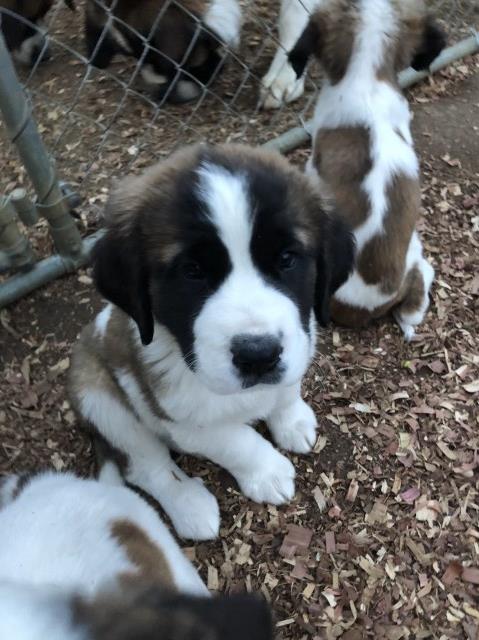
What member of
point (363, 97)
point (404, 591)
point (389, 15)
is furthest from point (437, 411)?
point (389, 15)

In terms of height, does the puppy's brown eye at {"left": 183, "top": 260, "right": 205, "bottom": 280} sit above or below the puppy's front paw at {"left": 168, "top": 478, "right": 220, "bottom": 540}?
above

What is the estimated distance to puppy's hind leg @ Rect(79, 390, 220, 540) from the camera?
2605mm

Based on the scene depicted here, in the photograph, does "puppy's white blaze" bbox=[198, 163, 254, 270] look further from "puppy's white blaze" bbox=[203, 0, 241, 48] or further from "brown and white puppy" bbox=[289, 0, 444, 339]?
"puppy's white blaze" bbox=[203, 0, 241, 48]

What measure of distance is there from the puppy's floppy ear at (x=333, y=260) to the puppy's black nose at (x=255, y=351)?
0.43 m

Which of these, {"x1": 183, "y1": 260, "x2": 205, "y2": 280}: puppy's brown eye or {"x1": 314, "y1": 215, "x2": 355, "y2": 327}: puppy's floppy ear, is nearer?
{"x1": 183, "y1": 260, "x2": 205, "y2": 280}: puppy's brown eye

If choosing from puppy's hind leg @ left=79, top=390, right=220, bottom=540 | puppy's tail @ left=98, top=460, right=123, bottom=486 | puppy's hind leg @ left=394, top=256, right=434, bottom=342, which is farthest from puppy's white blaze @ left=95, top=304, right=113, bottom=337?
puppy's hind leg @ left=394, top=256, right=434, bottom=342

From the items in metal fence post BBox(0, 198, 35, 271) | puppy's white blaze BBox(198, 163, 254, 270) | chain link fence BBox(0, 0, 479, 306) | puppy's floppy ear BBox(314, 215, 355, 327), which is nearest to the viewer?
puppy's white blaze BBox(198, 163, 254, 270)

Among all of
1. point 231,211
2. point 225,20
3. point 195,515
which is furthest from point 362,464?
point 225,20

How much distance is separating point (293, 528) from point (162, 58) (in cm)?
281

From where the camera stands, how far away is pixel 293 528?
271 centimetres

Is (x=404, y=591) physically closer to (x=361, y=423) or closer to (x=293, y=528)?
(x=293, y=528)

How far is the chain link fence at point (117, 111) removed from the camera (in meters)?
3.71

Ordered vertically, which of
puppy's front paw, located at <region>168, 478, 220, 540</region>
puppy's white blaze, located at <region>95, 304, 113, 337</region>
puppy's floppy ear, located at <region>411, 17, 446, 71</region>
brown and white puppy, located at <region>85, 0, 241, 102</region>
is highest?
puppy's floppy ear, located at <region>411, 17, 446, 71</region>

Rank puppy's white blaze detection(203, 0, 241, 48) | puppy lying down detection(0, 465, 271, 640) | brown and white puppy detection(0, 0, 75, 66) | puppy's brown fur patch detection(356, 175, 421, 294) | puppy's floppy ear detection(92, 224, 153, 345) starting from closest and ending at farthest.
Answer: puppy lying down detection(0, 465, 271, 640) < puppy's floppy ear detection(92, 224, 153, 345) < puppy's brown fur patch detection(356, 175, 421, 294) < puppy's white blaze detection(203, 0, 241, 48) < brown and white puppy detection(0, 0, 75, 66)
